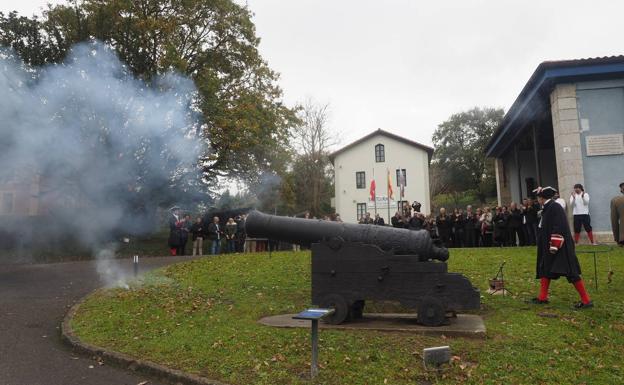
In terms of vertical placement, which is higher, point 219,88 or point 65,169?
point 219,88

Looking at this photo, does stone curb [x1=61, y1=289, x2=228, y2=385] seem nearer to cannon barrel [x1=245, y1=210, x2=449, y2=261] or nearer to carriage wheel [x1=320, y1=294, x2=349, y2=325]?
carriage wheel [x1=320, y1=294, x2=349, y2=325]

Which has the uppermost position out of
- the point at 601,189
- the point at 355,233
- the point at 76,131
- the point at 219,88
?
the point at 219,88

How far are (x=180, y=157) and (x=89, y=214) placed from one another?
4752mm

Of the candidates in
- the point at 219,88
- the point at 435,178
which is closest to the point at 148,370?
the point at 219,88

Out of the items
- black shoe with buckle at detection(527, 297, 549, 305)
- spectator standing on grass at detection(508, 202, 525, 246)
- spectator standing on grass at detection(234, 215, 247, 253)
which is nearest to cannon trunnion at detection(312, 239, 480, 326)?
black shoe with buckle at detection(527, 297, 549, 305)

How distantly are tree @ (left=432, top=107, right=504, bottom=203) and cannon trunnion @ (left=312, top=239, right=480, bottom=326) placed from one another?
159ft

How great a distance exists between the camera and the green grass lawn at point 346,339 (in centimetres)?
480

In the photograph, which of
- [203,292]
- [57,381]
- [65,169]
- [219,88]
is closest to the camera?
[57,381]

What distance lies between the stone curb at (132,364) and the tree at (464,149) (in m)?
50.1

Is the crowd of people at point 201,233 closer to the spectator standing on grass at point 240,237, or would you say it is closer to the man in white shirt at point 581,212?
the spectator standing on grass at point 240,237

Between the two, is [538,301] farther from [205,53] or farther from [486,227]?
[205,53]

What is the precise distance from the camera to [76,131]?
1405 cm

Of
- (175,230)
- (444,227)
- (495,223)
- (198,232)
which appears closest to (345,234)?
(495,223)

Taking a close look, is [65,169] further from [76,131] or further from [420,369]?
[420,369]
